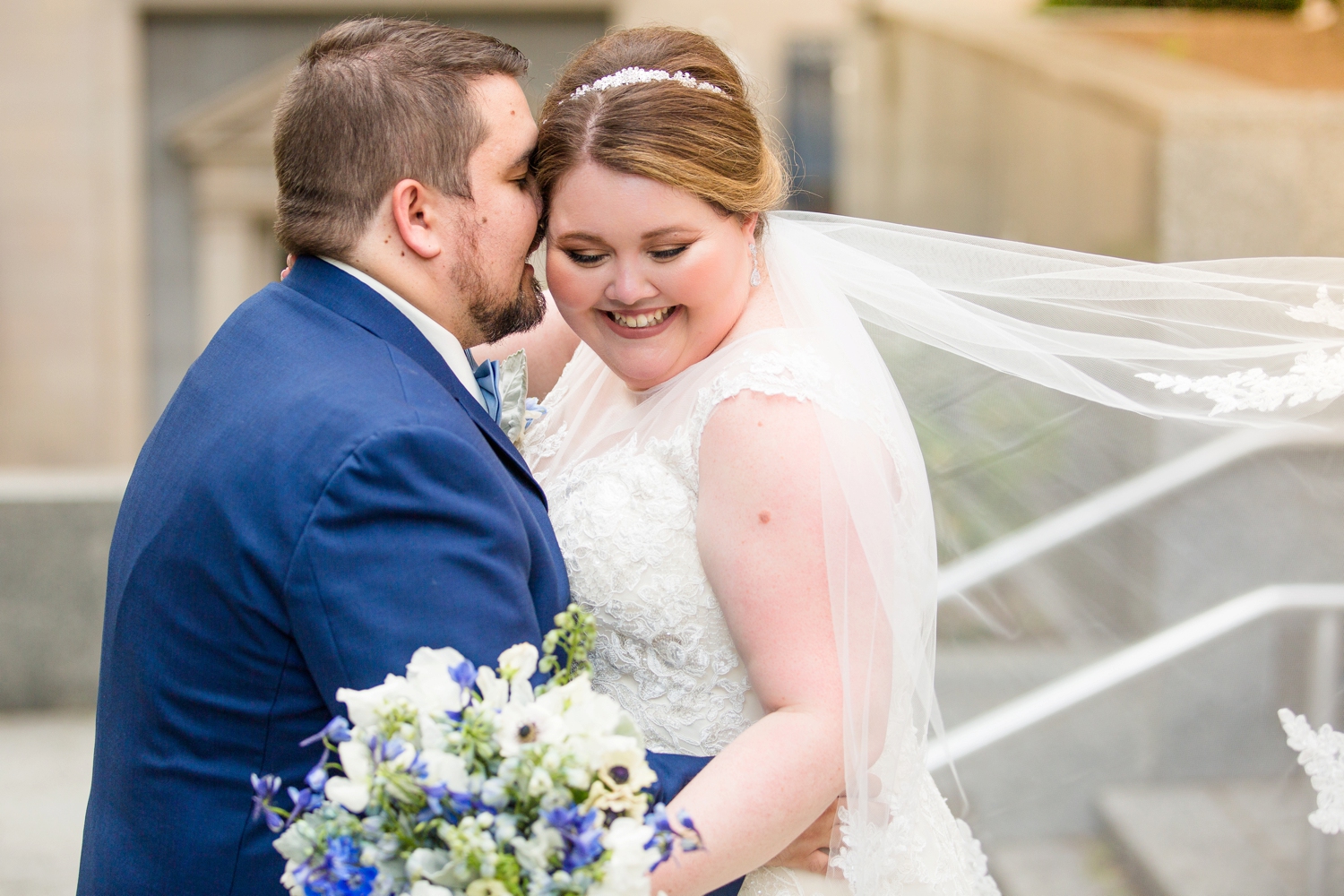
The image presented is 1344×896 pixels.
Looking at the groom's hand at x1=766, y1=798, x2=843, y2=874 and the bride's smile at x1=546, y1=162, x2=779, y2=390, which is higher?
the bride's smile at x1=546, y1=162, x2=779, y2=390

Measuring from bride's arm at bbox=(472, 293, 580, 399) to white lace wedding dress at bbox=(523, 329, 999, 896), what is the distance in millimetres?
655

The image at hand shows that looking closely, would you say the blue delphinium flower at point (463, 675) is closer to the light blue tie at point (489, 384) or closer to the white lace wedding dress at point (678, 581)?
the white lace wedding dress at point (678, 581)

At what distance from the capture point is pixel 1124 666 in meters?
3.25

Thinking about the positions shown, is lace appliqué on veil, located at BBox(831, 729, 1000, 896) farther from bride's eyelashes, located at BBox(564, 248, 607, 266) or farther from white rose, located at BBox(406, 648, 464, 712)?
bride's eyelashes, located at BBox(564, 248, 607, 266)

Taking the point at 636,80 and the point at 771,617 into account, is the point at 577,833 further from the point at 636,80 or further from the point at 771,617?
the point at 636,80

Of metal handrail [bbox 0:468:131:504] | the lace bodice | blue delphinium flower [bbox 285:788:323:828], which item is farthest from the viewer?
metal handrail [bbox 0:468:131:504]

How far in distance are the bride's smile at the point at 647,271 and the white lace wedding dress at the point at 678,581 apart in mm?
79

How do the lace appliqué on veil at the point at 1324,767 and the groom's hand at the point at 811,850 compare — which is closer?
the groom's hand at the point at 811,850

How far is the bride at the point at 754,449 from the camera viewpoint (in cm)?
197

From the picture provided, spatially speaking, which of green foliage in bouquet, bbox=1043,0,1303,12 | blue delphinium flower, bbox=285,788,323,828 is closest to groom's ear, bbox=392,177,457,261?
blue delphinium flower, bbox=285,788,323,828

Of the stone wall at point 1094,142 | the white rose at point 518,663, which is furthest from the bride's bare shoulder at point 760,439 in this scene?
the stone wall at point 1094,142

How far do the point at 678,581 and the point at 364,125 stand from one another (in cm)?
96

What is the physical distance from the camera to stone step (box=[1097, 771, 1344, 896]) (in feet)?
8.45

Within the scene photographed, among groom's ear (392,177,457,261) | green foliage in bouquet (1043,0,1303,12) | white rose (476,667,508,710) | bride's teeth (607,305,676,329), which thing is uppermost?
green foliage in bouquet (1043,0,1303,12)
